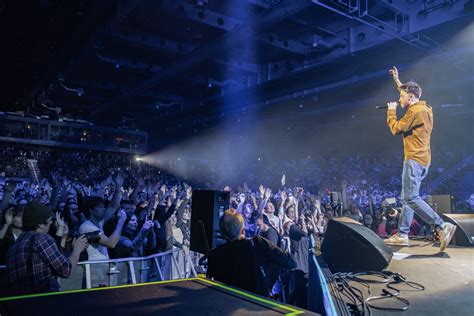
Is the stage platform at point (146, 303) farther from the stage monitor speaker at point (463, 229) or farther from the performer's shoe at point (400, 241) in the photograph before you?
the stage monitor speaker at point (463, 229)

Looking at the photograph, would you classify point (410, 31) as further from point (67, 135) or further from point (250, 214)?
point (67, 135)

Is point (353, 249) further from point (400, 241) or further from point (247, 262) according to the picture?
point (400, 241)

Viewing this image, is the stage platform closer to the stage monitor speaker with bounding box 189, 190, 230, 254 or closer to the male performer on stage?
the stage monitor speaker with bounding box 189, 190, 230, 254

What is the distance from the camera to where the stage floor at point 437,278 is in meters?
1.74

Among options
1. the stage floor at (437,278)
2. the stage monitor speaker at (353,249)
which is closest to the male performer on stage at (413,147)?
the stage floor at (437,278)

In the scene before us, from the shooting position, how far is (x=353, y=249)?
99.7 inches

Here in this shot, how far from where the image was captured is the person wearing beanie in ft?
6.97

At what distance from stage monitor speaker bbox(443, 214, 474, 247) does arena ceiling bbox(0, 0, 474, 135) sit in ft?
8.72

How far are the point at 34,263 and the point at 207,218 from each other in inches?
51.0

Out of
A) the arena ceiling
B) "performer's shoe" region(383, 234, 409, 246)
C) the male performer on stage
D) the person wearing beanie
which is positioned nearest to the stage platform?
the person wearing beanie

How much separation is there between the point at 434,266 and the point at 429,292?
0.78 meters

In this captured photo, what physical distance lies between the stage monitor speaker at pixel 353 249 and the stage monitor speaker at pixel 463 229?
1.82 metres

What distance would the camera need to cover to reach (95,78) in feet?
29.8

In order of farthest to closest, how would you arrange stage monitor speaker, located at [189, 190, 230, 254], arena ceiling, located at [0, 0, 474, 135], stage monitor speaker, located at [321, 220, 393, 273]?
arena ceiling, located at [0, 0, 474, 135] → stage monitor speaker, located at [189, 190, 230, 254] → stage monitor speaker, located at [321, 220, 393, 273]
